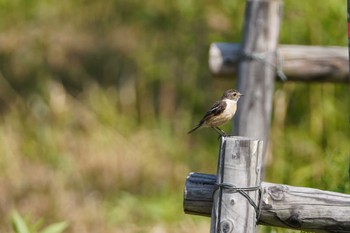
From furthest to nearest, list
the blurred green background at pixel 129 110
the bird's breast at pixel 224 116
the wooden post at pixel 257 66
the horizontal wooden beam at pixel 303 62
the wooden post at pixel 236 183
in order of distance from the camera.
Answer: the blurred green background at pixel 129 110, the horizontal wooden beam at pixel 303 62, the wooden post at pixel 257 66, the bird's breast at pixel 224 116, the wooden post at pixel 236 183

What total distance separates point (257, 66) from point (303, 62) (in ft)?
1.35

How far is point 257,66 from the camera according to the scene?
17.9 feet

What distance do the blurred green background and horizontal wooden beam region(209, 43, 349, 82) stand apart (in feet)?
1.78

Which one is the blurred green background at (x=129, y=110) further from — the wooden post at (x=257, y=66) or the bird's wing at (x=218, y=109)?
the bird's wing at (x=218, y=109)

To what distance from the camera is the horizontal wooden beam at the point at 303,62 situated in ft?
18.4

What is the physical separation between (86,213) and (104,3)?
4684 millimetres

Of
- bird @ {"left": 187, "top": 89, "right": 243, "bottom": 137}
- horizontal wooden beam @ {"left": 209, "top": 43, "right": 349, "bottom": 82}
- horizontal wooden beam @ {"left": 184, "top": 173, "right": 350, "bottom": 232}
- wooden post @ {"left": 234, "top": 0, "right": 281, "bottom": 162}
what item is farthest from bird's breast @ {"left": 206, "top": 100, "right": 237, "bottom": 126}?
horizontal wooden beam @ {"left": 209, "top": 43, "right": 349, "bottom": 82}

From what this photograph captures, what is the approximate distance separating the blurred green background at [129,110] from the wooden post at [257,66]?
0.58 m

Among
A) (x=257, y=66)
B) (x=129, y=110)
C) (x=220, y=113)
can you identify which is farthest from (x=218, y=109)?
(x=129, y=110)

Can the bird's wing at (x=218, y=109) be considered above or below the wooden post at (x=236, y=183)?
above

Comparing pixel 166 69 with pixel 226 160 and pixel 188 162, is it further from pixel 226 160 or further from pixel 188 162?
pixel 226 160

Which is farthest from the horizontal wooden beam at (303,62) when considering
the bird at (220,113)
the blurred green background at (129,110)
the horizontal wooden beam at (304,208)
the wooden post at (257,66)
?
the horizontal wooden beam at (304,208)

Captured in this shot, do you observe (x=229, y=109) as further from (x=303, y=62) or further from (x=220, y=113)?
(x=303, y=62)

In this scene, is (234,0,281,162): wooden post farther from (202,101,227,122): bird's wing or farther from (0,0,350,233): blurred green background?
(202,101,227,122): bird's wing
